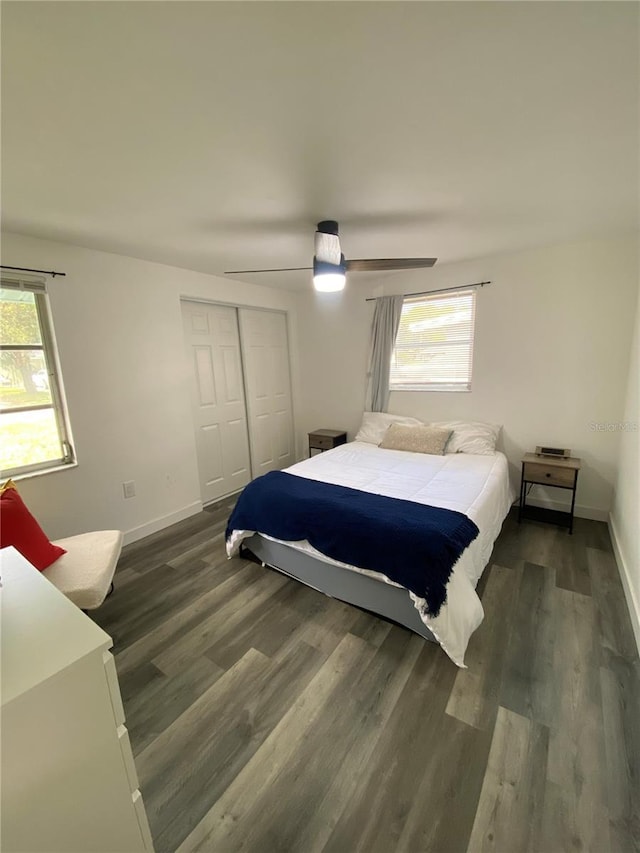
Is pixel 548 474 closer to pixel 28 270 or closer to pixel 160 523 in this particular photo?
pixel 160 523

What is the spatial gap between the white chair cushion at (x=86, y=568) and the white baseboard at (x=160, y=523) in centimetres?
88

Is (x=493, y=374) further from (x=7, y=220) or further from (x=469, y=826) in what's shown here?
(x=7, y=220)

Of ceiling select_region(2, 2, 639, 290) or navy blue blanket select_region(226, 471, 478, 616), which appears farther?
navy blue blanket select_region(226, 471, 478, 616)

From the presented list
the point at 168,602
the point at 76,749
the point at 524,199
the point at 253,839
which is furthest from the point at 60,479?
the point at 524,199

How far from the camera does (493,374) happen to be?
3381mm

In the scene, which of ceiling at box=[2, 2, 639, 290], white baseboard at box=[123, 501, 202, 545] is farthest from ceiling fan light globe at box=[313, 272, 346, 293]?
white baseboard at box=[123, 501, 202, 545]

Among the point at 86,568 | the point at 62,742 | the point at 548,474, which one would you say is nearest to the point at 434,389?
the point at 548,474

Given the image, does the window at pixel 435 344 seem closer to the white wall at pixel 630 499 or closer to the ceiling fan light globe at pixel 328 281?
the white wall at pixel 630 499

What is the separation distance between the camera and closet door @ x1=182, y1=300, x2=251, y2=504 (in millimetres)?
3605

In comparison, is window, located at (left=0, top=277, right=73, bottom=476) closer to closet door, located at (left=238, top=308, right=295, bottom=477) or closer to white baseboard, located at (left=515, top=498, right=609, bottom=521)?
closet door, located at (left=238, top=308, right=295, bottom=477)

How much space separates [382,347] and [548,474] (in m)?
2.06

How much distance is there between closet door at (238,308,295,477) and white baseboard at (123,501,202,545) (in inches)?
39.2

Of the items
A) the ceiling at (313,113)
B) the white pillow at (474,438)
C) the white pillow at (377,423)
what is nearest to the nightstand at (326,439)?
the white pillow at (377,423)

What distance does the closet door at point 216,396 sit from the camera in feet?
11.8
